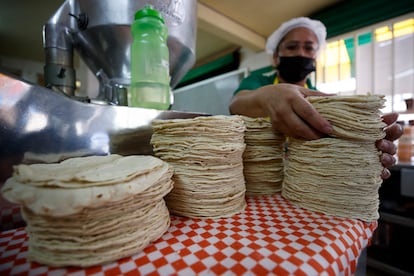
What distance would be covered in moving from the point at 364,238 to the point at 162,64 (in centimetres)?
89

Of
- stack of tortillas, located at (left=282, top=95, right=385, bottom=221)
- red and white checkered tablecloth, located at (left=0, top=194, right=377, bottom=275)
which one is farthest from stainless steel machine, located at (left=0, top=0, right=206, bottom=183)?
stack of tortillas, located at (left=282, top=95, right=385, bottom=221)

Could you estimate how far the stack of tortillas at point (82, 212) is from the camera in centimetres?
39

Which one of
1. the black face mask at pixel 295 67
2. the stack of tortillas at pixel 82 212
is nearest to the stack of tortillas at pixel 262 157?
the stack of tortillas at pixel 82 212

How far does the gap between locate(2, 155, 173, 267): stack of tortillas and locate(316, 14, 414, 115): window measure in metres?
2.67

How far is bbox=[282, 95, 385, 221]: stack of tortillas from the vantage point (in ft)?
2.02

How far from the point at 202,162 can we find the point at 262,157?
313mm

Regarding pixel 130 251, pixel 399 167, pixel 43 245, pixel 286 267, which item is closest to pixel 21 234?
pixel 43 245

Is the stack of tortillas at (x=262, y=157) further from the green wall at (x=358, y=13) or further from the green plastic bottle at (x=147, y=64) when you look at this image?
the green wall at (x=358, y=13)

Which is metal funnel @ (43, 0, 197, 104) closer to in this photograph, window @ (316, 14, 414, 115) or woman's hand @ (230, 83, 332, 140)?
woman's hand @ (230, 83, 332, 140)

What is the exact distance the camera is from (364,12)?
6.95ft

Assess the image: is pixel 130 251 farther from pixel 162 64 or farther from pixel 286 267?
pixel 162 64

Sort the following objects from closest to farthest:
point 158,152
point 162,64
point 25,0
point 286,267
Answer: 1. point 286,267
2. point 158,152
3. point 162,64
4. point 25,0

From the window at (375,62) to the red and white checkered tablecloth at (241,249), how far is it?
2.24 meters

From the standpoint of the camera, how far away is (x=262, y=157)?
2.69ft
